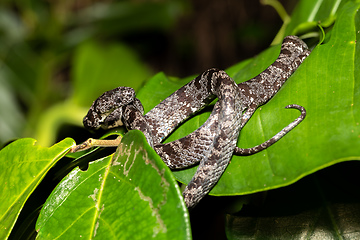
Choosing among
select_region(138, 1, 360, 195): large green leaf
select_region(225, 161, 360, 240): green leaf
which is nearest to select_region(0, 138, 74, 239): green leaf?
select_region(138, 1, 360, 195): large green leaf

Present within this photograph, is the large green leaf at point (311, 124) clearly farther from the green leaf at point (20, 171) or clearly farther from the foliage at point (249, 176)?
the green leaf at point (20, 171)

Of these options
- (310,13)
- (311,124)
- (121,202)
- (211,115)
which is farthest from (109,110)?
(310,13)

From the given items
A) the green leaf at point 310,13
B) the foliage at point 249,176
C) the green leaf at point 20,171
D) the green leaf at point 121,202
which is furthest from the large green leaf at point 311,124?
the green leaf at point 20,171

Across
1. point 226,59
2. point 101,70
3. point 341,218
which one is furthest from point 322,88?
point 226,59

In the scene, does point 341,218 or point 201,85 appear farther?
point 201,85

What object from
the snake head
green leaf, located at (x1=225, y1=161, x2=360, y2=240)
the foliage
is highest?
the snake head

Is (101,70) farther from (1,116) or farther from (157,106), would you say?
(157,106)

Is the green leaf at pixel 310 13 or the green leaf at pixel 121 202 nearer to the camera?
the green leaf at pixel 121 202

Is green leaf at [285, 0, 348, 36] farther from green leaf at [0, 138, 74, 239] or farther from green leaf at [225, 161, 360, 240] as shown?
green leaf at [0, 138, 74, 239]
